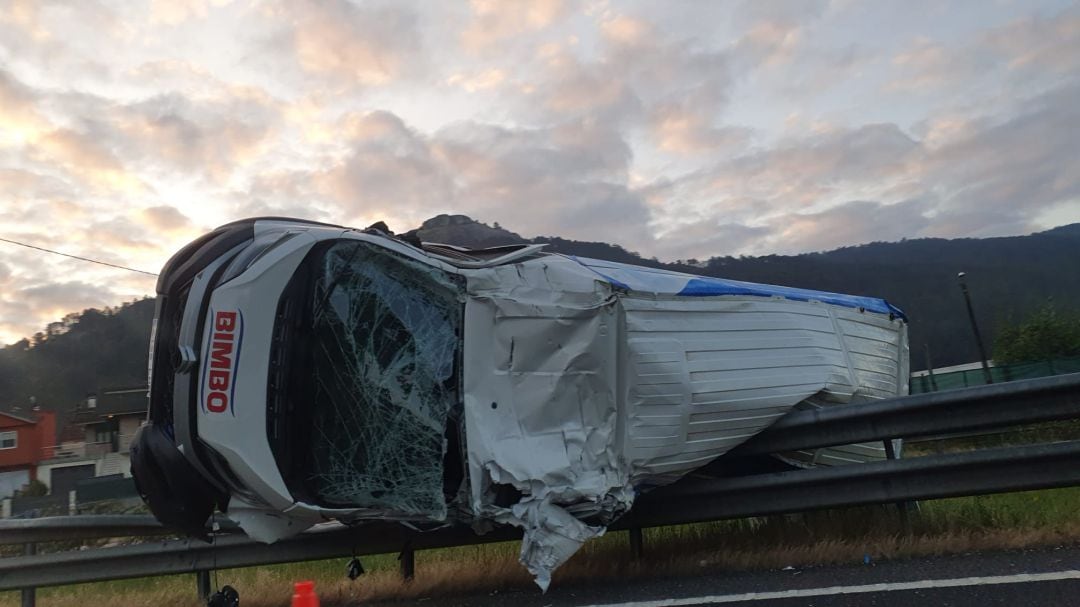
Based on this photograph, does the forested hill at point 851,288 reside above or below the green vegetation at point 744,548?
above

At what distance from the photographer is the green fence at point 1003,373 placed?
22.5m

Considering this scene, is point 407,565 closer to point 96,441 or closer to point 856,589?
point 856,589

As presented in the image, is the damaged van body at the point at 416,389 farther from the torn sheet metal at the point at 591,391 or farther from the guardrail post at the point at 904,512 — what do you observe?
the guardrail post at the point at 904,512

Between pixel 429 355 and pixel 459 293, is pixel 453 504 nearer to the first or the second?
pixel 429 355

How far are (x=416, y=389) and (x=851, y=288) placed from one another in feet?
146

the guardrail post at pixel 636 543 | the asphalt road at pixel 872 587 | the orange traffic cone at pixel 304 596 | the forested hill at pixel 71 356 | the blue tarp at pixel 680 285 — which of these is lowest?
the asphalt road at pixel 872 587

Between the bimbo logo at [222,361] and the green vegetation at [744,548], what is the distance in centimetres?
169

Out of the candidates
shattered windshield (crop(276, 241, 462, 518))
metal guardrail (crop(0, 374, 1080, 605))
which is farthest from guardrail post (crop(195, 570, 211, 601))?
shattered windshield (crop(276, 241, 462, 518))

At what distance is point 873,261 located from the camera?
198 ft

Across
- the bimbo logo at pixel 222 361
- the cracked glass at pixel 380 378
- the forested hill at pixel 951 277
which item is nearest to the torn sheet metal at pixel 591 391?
the cracked glass at pixel 380 378

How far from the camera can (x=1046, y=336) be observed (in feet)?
124

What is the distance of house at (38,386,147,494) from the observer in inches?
1705

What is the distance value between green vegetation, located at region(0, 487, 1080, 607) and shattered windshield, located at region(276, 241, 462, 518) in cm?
102

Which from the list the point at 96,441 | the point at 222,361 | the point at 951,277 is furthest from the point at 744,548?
the point at 951,277
